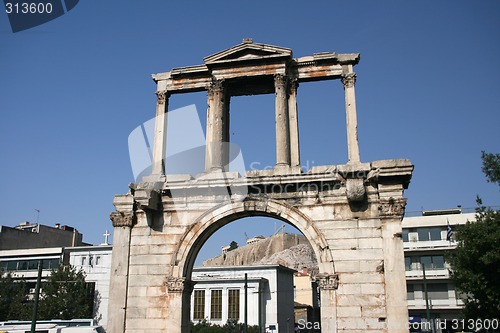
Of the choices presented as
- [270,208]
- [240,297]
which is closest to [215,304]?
[240,297]

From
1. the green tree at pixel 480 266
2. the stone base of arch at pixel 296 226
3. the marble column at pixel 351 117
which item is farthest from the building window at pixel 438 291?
the marble column at pixel 351 117

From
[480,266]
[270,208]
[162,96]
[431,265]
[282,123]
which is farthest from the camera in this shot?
[431,265]

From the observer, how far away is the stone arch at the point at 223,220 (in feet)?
48.9

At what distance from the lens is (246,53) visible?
16.7m

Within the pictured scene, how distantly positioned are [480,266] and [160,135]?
16258 millimetres

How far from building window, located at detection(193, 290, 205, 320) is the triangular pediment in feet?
102

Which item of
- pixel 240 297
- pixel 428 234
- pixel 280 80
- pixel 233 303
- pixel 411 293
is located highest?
pixel 280 80

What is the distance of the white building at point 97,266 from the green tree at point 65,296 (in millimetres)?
1141

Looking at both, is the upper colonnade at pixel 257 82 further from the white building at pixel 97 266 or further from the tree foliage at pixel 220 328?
the white building at pixel 97 266

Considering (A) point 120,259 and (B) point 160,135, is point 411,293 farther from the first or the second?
(A) point 120,259

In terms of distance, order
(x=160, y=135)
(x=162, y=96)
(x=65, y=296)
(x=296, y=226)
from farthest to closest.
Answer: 1. (x=65, y=296)
2. (x=162, y=96)
3. (x=160, y=135)
4. (x=296, y=226)

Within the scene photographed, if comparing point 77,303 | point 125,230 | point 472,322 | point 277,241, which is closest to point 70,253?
point 77,303

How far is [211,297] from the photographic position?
43188 millimetres

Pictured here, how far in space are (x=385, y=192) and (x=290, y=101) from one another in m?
4.52
